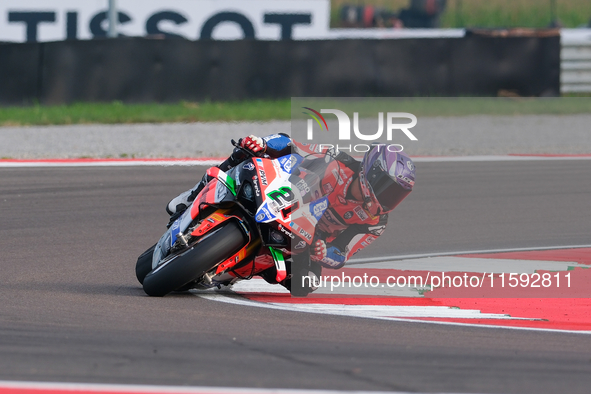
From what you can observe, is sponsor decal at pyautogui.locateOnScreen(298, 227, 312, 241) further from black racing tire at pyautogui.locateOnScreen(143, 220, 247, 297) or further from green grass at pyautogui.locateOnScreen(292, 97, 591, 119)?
green grass at pyautogui.locateOnScreen(292, 97, 591, 119)

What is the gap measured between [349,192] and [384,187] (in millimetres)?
307

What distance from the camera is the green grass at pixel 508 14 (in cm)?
2803

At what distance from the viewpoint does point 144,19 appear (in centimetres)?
2181

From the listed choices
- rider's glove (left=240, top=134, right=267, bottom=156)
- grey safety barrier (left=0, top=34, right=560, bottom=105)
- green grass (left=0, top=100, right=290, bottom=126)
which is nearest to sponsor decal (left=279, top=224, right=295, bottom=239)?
rider's glove (left=240, top=134, right=267, bottom=156)

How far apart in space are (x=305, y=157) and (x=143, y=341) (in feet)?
5.78

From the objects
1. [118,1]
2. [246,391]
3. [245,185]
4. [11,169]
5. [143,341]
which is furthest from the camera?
[118,1]

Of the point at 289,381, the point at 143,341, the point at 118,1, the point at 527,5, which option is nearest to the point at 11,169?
the point at 143,341

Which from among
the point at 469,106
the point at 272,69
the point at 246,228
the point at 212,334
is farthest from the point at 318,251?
the point at 469,106

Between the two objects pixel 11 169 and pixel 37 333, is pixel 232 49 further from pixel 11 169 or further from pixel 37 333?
pixel 37 333

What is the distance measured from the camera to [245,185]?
541cm

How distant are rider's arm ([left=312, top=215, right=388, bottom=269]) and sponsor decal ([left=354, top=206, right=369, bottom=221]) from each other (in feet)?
0.24

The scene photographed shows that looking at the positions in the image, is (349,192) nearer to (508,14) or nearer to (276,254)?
(276,254)

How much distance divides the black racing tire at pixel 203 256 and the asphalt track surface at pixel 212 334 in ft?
0.63

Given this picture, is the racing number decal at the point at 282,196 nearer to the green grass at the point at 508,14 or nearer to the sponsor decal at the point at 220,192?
the sponsor decal at the point at 220,192
